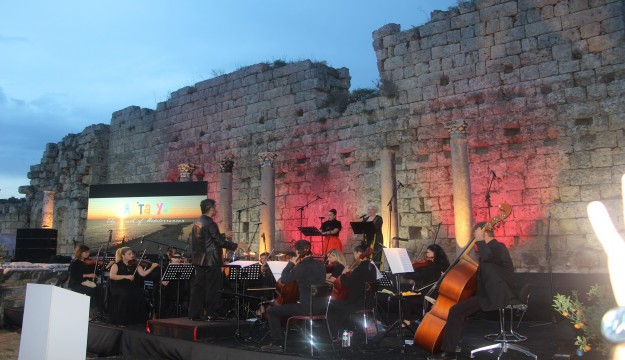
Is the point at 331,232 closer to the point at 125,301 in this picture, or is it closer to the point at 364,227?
the point at 364,227

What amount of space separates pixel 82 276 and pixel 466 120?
766cm

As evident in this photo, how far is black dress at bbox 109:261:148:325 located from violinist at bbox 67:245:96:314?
96 cm

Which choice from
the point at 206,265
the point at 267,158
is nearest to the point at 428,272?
the point at 206,265

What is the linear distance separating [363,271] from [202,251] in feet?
7.46

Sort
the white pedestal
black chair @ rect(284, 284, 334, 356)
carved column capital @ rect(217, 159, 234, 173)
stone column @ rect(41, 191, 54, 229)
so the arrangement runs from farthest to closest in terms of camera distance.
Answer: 1. stone column @ rect(41, 191, 54, 229)
2. carved column capital @ rect(217, 159, 234, 173)
3. black chair @ rect(284, 284, 334, 356)
4. the white pedestal

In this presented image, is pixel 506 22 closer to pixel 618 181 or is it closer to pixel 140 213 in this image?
pixel 618 181

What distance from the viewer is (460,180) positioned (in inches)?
391

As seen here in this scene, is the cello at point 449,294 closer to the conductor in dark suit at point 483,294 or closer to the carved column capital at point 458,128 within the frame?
the conductor in dark suit at point 483,294

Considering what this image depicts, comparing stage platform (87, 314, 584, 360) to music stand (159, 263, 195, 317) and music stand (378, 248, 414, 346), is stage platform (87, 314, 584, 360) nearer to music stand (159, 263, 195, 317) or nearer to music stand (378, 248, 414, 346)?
music stand (378, 248, 414, 346)

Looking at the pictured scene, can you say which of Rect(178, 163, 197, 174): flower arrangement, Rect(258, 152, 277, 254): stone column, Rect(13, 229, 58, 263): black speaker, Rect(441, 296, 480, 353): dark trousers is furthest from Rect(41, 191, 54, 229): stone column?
Rect(441, 296, 480, 353): dark trousers

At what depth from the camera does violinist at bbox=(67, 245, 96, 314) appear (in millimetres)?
8645

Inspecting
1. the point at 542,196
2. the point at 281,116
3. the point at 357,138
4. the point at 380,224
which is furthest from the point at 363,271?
the point at 281,116

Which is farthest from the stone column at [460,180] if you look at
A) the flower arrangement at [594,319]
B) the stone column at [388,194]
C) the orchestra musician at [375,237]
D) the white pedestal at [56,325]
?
the white pedestal at [56,325]

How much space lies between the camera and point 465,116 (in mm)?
10602
